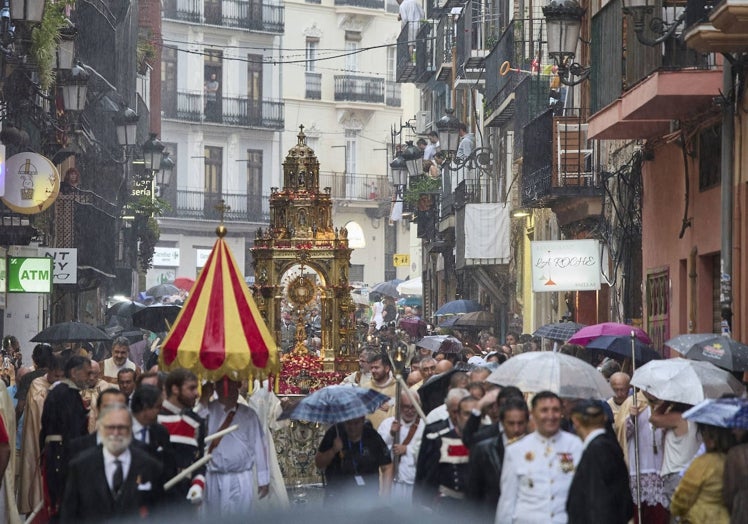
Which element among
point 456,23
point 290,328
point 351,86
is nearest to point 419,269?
point 351,86

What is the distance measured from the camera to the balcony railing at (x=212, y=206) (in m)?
65.3

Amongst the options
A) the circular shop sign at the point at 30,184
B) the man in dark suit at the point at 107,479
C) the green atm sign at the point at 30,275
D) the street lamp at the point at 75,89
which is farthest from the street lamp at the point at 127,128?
the man in dark suit at the point at 107,479

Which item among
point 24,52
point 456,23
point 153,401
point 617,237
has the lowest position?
point 153,401

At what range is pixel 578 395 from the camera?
12.9 meters

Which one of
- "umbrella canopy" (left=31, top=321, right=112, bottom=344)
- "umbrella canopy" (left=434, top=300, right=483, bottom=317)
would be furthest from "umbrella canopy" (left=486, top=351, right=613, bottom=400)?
"umbrella canopy" (left=434, top=300, right=483, bottom=317)

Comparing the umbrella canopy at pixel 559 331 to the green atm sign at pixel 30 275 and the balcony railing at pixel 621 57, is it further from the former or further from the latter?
the green atm sign at pixel 30 275

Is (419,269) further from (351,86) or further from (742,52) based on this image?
(742,52)

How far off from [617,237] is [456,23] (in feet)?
64.1

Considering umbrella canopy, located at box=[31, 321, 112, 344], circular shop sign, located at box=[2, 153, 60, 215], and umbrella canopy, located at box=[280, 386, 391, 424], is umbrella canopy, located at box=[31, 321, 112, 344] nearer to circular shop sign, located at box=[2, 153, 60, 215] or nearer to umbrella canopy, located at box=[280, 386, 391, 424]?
circular shop sign, located at box=[2, 153, 60, 215]

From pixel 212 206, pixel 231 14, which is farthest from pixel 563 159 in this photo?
pixel 231 14

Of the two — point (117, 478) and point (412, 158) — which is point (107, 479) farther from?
point (412, 158)

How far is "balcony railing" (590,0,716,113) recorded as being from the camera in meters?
18.3

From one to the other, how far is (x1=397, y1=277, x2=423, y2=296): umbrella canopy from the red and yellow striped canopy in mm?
41201

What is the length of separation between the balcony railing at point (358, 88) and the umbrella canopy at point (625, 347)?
177 ft
